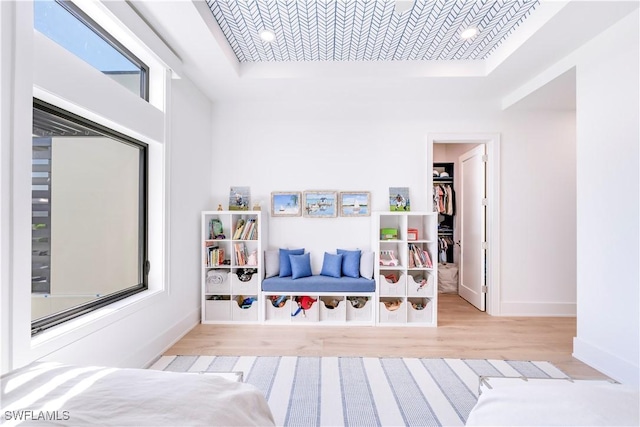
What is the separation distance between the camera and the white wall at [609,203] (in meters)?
1.90

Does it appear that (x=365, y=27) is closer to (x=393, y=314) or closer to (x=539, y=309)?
(x=393, y=314)

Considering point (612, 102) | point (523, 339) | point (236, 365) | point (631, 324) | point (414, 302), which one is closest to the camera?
point (631, 324)

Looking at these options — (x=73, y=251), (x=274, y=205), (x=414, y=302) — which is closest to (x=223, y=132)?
(x=274, y=205)

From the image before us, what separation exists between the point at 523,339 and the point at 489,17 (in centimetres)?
293

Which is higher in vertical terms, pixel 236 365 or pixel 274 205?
pixel 274 205

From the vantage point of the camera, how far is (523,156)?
10.9ft

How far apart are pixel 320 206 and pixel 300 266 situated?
790 millimetres

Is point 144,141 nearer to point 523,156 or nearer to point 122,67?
point 122,67

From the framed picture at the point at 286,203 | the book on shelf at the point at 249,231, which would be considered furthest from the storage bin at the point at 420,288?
the book on shelf at the point at 249,231

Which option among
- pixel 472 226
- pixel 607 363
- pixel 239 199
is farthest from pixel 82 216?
pixel 472 226

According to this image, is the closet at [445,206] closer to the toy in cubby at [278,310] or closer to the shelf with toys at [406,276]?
the shelf with toys at [406,276]

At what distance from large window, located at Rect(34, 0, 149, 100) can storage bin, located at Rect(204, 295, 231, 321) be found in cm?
219

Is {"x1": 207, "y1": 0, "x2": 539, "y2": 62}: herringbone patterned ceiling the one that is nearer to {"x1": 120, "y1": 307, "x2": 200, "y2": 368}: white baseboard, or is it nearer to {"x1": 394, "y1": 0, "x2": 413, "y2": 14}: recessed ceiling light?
{"x1": 394, "y1": 0, "x2": 413, "y2": 14}: recessed ceiling light

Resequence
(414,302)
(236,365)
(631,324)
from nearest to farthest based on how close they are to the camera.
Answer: (631,324), (236,365), (414,302)
